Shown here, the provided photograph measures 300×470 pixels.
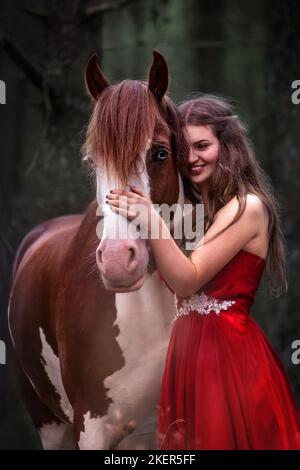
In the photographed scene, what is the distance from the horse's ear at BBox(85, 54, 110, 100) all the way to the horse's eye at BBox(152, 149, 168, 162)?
0.90 ft

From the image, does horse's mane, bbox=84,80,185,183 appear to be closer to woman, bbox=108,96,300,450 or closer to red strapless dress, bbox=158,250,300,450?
woman, bbox=108,96,300,450

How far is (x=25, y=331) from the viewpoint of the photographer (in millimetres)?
2777

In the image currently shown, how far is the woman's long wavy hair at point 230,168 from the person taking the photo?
1.83 meters

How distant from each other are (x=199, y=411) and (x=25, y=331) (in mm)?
1251

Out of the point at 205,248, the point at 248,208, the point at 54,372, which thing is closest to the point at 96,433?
the point at 54,372

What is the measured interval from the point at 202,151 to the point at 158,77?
0.23m

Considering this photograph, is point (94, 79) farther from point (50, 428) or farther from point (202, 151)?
point (50, 428)

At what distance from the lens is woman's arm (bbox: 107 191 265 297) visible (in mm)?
1636

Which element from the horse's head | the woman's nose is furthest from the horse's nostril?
the woman's nose

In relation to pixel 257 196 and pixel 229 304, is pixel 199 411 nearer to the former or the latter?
pixel 229 304

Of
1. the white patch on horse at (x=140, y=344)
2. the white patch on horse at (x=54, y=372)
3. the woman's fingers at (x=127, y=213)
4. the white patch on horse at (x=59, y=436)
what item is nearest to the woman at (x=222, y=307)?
the woman's fingers at (x=127, y=213)

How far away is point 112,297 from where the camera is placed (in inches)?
81.9

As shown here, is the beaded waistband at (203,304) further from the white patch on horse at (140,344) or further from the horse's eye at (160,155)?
the horse's eye at (160,155)

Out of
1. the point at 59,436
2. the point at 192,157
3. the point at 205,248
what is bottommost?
the point at 59,436
